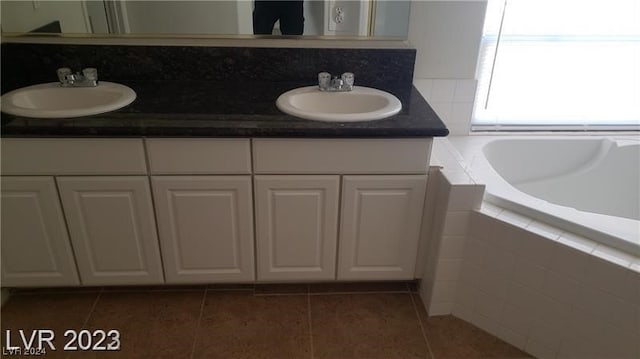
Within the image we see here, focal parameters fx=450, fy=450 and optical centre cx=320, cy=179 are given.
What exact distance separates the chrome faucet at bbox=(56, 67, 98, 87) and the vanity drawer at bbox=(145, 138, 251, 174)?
0.48 metres

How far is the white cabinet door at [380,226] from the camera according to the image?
159 centimetres

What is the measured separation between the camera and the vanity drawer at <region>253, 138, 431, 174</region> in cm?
150

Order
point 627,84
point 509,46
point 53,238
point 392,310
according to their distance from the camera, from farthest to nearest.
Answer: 1. point 627,84
2. point 509,46
3. point 392,310
4. point 53,238

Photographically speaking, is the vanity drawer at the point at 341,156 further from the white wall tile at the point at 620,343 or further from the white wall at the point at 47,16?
the white wall at the point at 47,16

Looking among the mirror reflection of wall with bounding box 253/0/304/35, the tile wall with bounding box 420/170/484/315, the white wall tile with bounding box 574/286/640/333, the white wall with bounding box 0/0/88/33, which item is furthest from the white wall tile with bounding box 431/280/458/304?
the white wall with bounding box 0/0/88/33

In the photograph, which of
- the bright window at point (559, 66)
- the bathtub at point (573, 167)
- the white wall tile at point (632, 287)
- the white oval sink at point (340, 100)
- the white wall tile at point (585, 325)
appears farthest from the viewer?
the bathtub at point (573, 167)

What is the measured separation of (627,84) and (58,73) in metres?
2.50

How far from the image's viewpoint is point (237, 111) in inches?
61.6

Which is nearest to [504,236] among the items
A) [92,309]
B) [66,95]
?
[92,309]

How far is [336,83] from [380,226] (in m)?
0.58

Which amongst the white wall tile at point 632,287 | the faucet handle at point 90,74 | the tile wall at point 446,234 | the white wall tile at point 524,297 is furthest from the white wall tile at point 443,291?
the faucet handle at point 90,74

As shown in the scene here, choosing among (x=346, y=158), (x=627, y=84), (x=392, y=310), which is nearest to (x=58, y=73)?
(x=346, y=158)

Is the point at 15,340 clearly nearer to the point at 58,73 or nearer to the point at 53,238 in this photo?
the point at 53,238

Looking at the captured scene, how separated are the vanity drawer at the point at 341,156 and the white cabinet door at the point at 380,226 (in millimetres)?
44
